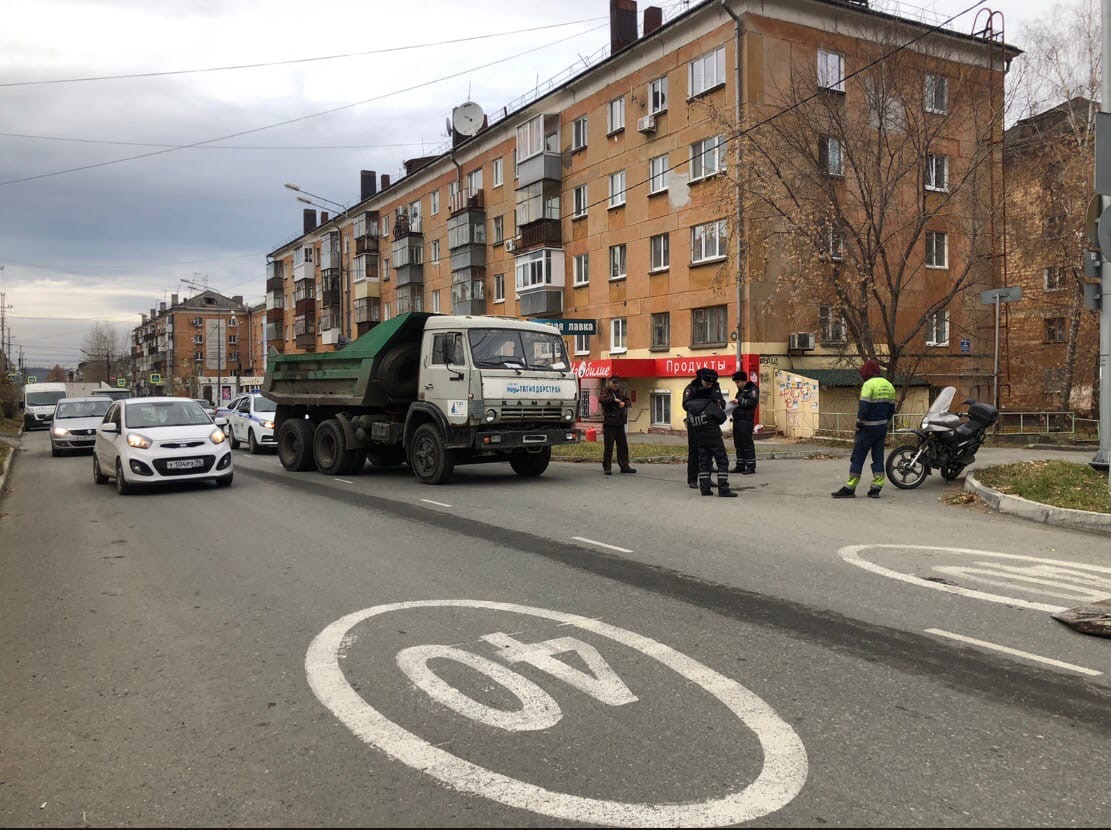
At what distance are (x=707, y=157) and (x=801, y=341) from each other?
6.88m

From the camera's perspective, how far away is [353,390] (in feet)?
47.6

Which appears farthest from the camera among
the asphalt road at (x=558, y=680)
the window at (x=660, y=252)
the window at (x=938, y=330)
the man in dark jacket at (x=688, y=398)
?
the window at (x=660, y=252)

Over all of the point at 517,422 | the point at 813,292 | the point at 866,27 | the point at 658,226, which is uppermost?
the point at 866,27

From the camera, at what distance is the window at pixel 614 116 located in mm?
31641

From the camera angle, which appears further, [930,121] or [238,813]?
[930,121]

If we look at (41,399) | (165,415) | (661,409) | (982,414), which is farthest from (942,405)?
(41,399)

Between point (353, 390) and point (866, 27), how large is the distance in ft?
57.9

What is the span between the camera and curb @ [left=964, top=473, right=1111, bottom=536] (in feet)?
27.9

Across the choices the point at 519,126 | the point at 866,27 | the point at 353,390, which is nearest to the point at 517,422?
the point at 353,390

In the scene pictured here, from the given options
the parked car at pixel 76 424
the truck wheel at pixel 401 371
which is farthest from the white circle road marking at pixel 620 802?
the parked car at pixel 76 424

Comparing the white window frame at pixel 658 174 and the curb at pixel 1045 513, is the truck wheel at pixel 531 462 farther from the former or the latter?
the white window frame at pixel 658 174

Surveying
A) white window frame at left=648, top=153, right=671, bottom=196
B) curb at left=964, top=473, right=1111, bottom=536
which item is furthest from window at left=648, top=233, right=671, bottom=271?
curb at left=964, top=473, right=1111, bottom=536

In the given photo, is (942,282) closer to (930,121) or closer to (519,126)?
(930,121)

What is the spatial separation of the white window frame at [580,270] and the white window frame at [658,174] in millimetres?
4804
